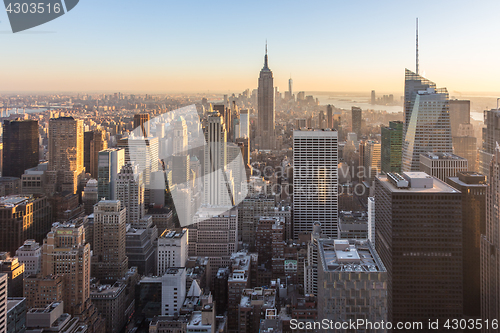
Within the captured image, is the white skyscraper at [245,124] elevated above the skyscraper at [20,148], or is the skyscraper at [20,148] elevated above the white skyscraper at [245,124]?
the white skyscraper at [245,124]

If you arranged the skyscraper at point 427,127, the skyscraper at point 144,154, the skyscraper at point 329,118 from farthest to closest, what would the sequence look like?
the skyscraper at point 329,118, the skyscraper at point 427,127, the skyscraper at point 144,154

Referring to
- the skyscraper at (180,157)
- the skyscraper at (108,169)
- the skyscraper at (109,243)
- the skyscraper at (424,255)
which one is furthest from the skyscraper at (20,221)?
the skyscraper at (424,255)

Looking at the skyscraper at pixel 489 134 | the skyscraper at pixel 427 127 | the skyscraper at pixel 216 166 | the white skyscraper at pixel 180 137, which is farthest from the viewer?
the skyscraper at pixel 216 166

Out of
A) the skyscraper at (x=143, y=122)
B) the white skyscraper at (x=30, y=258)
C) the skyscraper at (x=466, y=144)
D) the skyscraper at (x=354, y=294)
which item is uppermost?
the skyscraper at (x=143, y=122)

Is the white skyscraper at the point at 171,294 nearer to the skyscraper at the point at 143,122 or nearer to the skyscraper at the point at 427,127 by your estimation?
the skyscraper at the point at 143,122

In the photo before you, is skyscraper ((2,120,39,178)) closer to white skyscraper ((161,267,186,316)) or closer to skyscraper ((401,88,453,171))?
white skyscraper ((161,267,186,316))

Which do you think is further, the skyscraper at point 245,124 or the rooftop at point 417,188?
the skyscraper at point 245,124

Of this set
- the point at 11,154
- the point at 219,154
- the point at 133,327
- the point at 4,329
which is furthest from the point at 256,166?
the point at 4,329
